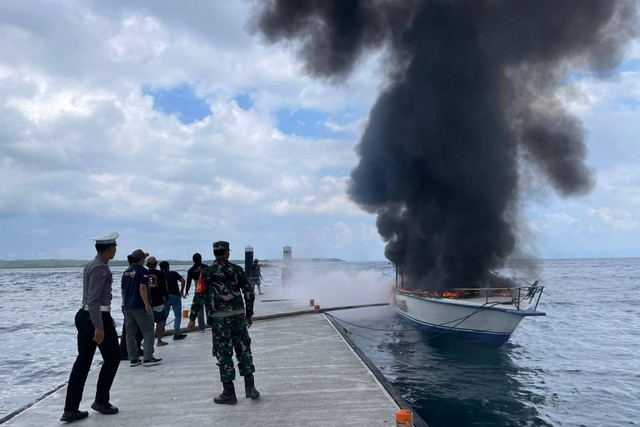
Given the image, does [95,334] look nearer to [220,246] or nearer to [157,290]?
[220,246]

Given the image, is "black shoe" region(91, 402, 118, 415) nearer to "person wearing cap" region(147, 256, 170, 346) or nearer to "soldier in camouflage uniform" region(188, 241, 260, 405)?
"soldier in camouflage uniform" region(188, 241, 260, 405)

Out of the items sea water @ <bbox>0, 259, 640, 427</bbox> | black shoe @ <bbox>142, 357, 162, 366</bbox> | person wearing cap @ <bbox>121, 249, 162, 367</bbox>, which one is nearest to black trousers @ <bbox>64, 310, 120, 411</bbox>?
person wearing cap @ <bbox>121, 249, 162, 367</bbox>

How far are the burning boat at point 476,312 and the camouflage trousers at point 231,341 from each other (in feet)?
32.9

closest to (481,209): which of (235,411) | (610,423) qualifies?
(610,423)

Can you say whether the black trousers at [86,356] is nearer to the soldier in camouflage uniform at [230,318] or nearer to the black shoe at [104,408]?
the black shoe at [104,408]

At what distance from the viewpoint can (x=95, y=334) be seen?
5824 millimetres

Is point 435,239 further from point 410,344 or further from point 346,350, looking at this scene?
point 346,350

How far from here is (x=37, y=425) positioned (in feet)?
19.5

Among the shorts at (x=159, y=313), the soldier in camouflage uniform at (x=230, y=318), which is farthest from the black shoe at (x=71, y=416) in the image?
the shorts at (x=159, y=313)

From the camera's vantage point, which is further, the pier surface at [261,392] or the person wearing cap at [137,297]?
the person wearing cap at [137,297]

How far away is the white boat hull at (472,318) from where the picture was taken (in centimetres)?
1597

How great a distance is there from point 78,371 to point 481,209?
22.3 metres

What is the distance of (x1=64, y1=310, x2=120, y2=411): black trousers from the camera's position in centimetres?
593

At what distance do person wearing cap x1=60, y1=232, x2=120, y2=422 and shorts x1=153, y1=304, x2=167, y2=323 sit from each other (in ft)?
13.2
